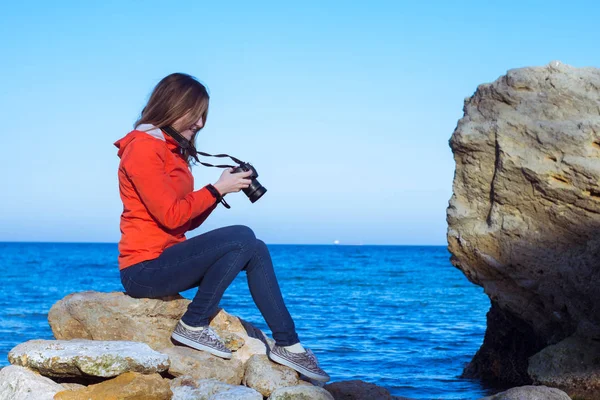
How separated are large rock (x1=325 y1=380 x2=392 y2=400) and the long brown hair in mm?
2654

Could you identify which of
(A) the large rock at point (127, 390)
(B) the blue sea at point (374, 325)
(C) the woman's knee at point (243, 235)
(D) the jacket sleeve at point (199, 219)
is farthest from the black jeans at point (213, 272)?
(B) the blue sea at point (374, 325)

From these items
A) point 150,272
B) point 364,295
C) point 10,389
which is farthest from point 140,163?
point 364,295

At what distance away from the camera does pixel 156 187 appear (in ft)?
17.3

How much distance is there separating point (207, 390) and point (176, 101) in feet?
7.17

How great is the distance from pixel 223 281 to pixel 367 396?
182cm

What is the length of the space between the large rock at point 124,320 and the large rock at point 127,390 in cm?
67

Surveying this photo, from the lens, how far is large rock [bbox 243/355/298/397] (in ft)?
17.8

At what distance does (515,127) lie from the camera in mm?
7047

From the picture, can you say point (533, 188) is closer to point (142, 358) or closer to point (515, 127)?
point (515, 127)

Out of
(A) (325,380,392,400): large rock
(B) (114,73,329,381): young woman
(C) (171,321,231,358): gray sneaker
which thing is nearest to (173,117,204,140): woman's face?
(B) (114,73,329,381): young woman

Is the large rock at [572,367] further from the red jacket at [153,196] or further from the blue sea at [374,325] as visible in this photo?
the red jacket at [153,196]

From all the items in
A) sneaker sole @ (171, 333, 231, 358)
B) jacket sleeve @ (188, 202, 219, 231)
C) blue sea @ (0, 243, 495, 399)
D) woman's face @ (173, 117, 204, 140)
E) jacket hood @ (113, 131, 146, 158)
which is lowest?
blue sea @ (0, 243, 495, 399)

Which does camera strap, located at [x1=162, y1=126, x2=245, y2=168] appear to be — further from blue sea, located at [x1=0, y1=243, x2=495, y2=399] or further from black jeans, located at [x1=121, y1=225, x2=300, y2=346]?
blue sea, located at [x1=0, y1=243, x2=495, y2=399]

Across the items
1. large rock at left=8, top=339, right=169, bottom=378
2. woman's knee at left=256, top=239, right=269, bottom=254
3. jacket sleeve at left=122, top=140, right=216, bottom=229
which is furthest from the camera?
→ woman's knee at left=256, top=239, right=269, bottom=254
